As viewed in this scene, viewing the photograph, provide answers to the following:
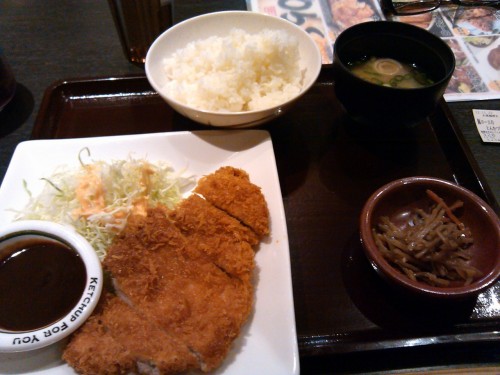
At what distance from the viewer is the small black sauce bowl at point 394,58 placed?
1.71 metres

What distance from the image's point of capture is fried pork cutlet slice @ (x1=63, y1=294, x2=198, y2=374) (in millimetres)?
1205

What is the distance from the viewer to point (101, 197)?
5.54 ft

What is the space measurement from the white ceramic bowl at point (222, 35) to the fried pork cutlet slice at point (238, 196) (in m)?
0.29

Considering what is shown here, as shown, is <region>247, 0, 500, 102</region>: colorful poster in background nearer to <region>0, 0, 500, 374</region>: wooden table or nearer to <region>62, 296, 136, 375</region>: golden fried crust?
<region>0, 0, 500, 374</region>: wooden table

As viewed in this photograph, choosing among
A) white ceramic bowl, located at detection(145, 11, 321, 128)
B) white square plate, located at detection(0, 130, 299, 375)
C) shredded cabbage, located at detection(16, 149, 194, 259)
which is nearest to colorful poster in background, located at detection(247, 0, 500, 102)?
white ceramic bowl, located at detection(145, 11, 321, 128)

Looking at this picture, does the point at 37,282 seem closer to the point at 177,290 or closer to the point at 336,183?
the point at 177,290

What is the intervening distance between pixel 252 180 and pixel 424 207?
75cm

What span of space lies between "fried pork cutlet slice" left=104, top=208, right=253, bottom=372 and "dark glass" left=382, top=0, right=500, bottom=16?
2454 mm

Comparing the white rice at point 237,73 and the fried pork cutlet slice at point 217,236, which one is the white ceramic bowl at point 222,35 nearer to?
the white rice at point 237,73

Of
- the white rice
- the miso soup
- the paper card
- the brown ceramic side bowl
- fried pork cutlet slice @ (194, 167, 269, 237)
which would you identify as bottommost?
the paper card

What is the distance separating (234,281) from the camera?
1.41 m

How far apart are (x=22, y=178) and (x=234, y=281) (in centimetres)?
111

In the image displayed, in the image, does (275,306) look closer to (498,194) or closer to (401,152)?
(401,152)

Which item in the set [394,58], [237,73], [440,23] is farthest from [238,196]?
[440,23]
